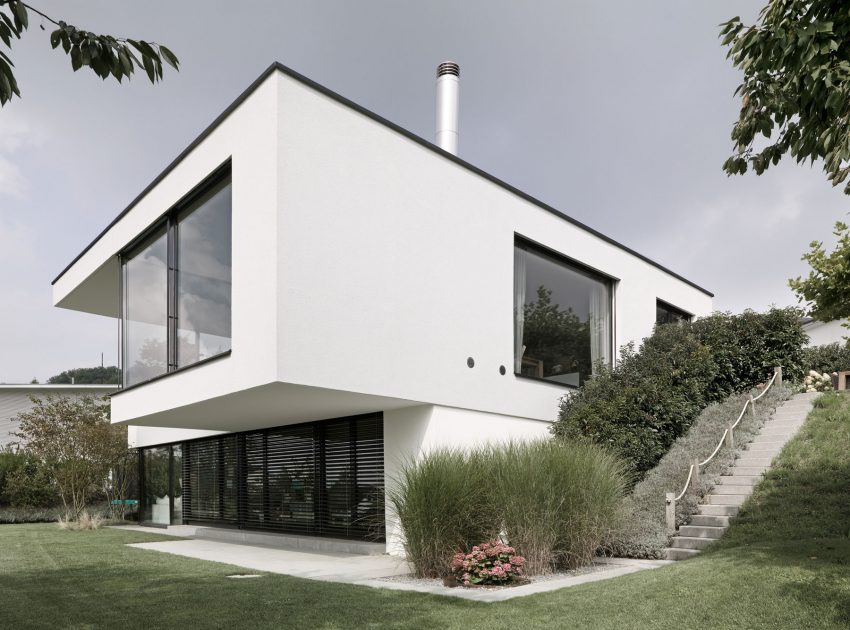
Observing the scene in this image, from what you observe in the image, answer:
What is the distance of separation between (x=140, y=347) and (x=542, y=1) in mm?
10705

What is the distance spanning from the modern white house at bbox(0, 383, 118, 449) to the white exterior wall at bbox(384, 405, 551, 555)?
23311 mm

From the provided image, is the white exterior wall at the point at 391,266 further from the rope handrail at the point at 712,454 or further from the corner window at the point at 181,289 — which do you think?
the rope handrail at the point at 712,454

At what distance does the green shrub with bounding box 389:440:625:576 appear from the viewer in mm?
9562

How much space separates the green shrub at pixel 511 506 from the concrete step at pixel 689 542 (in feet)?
3.68

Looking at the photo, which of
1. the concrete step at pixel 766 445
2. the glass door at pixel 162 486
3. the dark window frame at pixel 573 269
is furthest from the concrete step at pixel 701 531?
the glass door at pixel 162 486

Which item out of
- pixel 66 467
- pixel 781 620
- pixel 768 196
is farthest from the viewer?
pixel 66 467

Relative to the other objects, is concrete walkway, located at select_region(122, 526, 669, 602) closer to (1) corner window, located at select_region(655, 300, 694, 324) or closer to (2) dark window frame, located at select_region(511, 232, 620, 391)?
(2) dark window frame, located at select_region(511, 232, 620, 391)

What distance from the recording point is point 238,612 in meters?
7.09

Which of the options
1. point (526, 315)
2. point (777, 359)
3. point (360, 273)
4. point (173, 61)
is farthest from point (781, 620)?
point (777, 359)

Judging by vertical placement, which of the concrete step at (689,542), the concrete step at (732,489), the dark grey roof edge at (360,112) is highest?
the dark grey roof edge at (360,112)

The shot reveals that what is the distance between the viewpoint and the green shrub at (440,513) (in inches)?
Result: 375

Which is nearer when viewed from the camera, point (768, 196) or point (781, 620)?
point (781, 620)

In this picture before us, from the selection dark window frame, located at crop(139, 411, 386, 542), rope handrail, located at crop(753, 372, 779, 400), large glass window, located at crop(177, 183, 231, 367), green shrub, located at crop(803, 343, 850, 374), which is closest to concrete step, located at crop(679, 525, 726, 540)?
dark window frame, located at crop(139, 411, 386, 542)

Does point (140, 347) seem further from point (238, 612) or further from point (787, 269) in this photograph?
point (787, 269)
